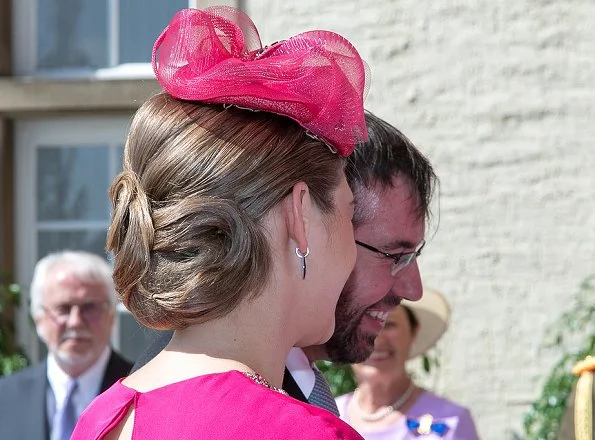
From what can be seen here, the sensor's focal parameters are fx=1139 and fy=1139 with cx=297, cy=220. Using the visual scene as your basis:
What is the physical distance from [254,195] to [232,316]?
0.56 feet

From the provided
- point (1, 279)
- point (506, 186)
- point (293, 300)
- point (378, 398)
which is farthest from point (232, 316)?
point (1, 279)

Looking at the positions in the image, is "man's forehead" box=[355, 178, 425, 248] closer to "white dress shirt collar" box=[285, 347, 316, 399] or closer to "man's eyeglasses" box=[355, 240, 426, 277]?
"man's eyeglasses" box=[355, 240, 426, 277]

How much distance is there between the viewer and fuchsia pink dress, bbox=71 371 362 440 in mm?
1400

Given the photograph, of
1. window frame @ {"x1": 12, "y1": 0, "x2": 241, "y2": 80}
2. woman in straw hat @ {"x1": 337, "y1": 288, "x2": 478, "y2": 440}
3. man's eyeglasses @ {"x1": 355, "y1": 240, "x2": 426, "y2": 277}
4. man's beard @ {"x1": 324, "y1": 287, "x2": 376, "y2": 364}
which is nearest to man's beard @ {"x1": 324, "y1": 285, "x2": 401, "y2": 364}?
man's beard @ {"x1": 324, "y1": 287, "x2": 376, "y2": 364}

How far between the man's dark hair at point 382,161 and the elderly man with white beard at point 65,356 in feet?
8.14

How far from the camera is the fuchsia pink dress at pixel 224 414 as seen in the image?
140cm

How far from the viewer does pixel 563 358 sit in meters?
5.04

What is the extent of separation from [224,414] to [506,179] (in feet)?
13.0

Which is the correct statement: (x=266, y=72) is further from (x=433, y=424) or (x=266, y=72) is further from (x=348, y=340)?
(x=433, y=424)

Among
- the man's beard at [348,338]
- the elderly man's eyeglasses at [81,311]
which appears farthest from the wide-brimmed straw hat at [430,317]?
the man's beard at [348,338]

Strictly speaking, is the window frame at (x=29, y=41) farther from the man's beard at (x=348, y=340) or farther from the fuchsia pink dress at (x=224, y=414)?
the fuchsia pink dress at (x=224, y=414)

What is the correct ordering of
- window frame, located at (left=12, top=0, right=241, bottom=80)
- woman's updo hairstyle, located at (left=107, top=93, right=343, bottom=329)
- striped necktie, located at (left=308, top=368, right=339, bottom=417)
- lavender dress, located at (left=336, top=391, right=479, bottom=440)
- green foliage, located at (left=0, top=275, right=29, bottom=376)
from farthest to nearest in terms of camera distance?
window frame, located at (left=12, top=0, right=241, bottom=80)
green foliage, located at (left=0, top=275, right=29, bottom=376)
lavender dress, located at (left=336, top=391, right=479, bottom=440)
striped necktie, located at (left=308, top=368, right=339, bottom=417)
woman's updo hairstyle, located at (left=107, top=93, right=343, bottom=329)

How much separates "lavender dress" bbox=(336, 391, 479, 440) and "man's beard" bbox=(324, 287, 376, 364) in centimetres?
206

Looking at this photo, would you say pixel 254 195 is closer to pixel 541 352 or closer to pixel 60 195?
pixel 541 352
